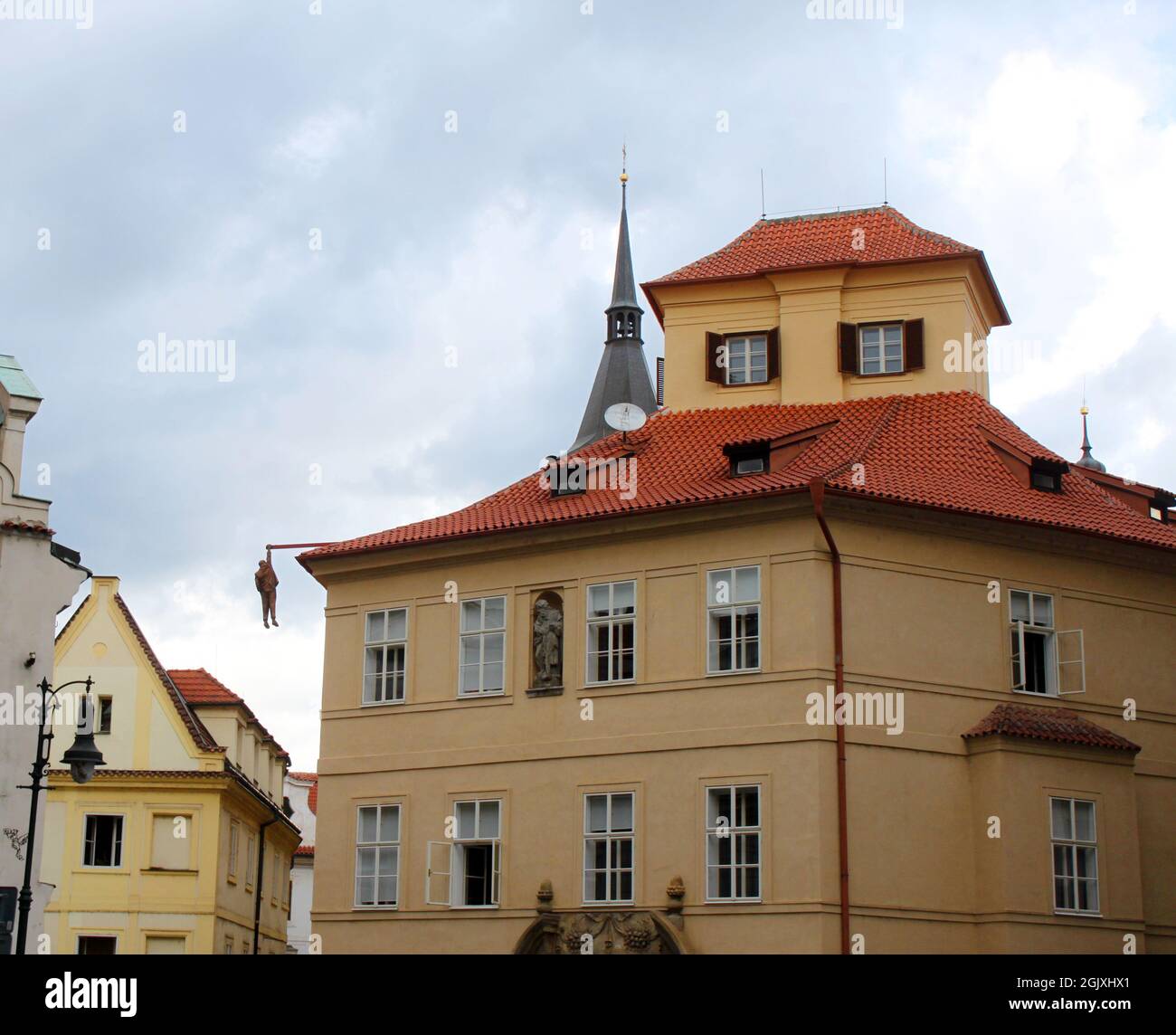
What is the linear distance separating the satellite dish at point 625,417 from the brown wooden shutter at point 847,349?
4536 mm

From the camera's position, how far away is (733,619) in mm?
33156

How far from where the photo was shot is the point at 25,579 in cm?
3500

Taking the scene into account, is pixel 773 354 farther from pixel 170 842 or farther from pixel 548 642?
pixel 170 842

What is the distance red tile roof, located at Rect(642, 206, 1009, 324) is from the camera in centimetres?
4022

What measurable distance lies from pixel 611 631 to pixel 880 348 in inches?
386

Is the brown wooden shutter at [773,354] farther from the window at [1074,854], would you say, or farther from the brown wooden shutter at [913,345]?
the window at [1074,854]

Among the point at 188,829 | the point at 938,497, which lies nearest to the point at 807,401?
the point at 938,497

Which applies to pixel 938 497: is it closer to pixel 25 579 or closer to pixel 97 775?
pixel 25 579

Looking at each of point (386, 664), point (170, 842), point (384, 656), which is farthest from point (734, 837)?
point (170, 842)

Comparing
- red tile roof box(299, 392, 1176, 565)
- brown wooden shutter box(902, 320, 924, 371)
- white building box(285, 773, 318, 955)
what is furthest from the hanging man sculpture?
white building box(285, 773, 318, 955)

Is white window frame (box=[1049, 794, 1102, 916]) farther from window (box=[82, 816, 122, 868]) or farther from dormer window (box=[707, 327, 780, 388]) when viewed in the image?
window (box=[82, 816, 122, 868])

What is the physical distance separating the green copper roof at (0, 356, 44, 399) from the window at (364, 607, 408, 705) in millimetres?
7974

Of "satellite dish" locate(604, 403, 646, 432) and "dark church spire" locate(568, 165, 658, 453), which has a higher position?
"dark church spire" locate(568, 165, 658, 453)

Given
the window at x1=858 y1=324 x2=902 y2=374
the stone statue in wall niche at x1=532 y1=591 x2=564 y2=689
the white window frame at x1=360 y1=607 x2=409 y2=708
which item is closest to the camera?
the stone statue in wall niche at x1=532 y1=591 x2=564 y2=689
